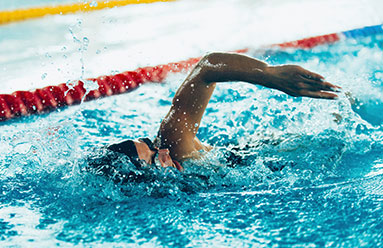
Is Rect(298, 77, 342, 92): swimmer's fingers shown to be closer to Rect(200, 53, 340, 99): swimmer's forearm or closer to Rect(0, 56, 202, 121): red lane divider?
Rect(200, 53, 340, 99): swimmer's forearm

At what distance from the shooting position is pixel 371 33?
3.17 meters

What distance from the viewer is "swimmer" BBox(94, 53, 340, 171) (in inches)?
43.9

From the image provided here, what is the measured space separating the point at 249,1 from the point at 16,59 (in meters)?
2.63

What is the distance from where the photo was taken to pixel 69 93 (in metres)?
2.32

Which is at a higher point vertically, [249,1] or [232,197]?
[249,1]

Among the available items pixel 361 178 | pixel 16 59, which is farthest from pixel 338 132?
pixel 16 59

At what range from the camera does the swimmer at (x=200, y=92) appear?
1.11 meters

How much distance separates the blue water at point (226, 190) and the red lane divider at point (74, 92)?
1.37 feet

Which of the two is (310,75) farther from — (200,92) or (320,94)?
(200,92)

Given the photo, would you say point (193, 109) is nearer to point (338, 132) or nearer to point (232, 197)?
point (232, 197)

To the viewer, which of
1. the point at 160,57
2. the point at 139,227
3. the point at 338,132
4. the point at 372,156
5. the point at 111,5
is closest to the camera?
the point at 139,227

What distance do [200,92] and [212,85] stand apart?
42mm

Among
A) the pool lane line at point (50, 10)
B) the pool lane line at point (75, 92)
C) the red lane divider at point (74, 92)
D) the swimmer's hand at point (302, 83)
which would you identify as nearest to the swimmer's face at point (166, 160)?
the swimmer's hand at point (302, 83)

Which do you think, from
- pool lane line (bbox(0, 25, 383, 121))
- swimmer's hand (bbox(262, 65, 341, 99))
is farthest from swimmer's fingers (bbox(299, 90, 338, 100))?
pool lane line (bbox(0, 25, 383, 121))
